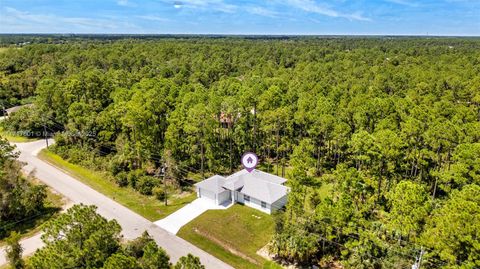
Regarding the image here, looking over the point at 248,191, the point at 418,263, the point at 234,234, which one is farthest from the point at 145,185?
the point at 418,263

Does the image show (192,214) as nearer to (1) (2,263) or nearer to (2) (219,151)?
(2) (219,151)

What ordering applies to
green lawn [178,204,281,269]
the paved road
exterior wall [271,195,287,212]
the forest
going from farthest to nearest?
1. exterior wall [271,195,287,212]
2. the paved road
3. green lawn [178,204,281,269]
4. the forest

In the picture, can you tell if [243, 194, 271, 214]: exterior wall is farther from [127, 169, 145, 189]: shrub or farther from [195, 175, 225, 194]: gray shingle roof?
[127, 169, 145, 189]: shrub

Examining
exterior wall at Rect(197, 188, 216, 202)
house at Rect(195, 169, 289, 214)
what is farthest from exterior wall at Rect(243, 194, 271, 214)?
exterior wall at Rect(197, 188, 216, 202)

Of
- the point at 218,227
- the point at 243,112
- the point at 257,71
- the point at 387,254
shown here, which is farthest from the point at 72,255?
the point at 257,71

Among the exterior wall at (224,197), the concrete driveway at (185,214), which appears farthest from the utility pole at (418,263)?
the exterior wall at (224,197)

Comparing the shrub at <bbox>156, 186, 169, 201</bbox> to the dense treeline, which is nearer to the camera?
the dense treeline
